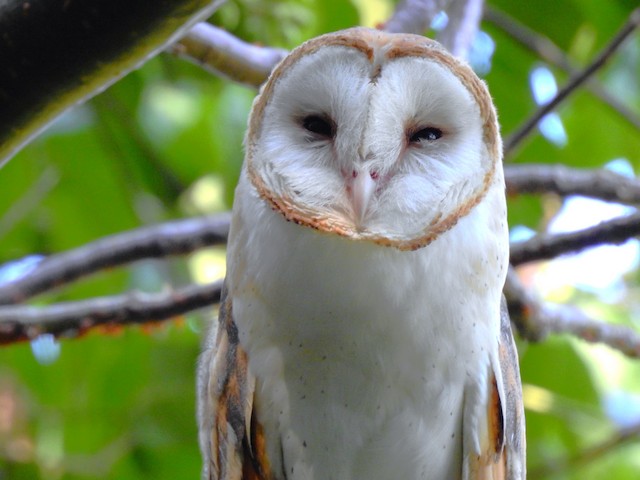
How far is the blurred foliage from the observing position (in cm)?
233

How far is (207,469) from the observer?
1422 millimetres

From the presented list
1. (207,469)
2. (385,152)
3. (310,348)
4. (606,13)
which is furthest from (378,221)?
(606,13)

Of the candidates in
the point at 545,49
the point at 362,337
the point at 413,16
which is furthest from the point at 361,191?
the point at 545,49

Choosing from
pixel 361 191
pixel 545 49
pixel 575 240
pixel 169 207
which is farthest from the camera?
pixel 169 207

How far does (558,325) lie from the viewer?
203 cm

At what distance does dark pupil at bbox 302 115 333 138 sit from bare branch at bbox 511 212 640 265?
27.0 inches

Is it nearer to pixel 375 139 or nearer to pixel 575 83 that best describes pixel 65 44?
pixel 375 139

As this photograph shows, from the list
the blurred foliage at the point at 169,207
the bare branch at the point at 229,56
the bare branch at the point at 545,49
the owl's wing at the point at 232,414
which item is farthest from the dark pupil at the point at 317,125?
the bare branch at the point at 545,49

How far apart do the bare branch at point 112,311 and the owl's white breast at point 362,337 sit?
62 centimetres

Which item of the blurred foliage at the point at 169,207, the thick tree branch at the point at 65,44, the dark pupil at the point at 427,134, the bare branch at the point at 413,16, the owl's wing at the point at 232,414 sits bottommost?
the blurred foliage at the point at 169,207

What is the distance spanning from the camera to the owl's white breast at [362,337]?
113 centimetres

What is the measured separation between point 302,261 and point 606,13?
4.28 feet

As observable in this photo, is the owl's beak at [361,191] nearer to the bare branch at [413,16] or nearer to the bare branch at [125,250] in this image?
the bare branch at [413,16]

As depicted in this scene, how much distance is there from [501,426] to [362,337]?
0.26 m
